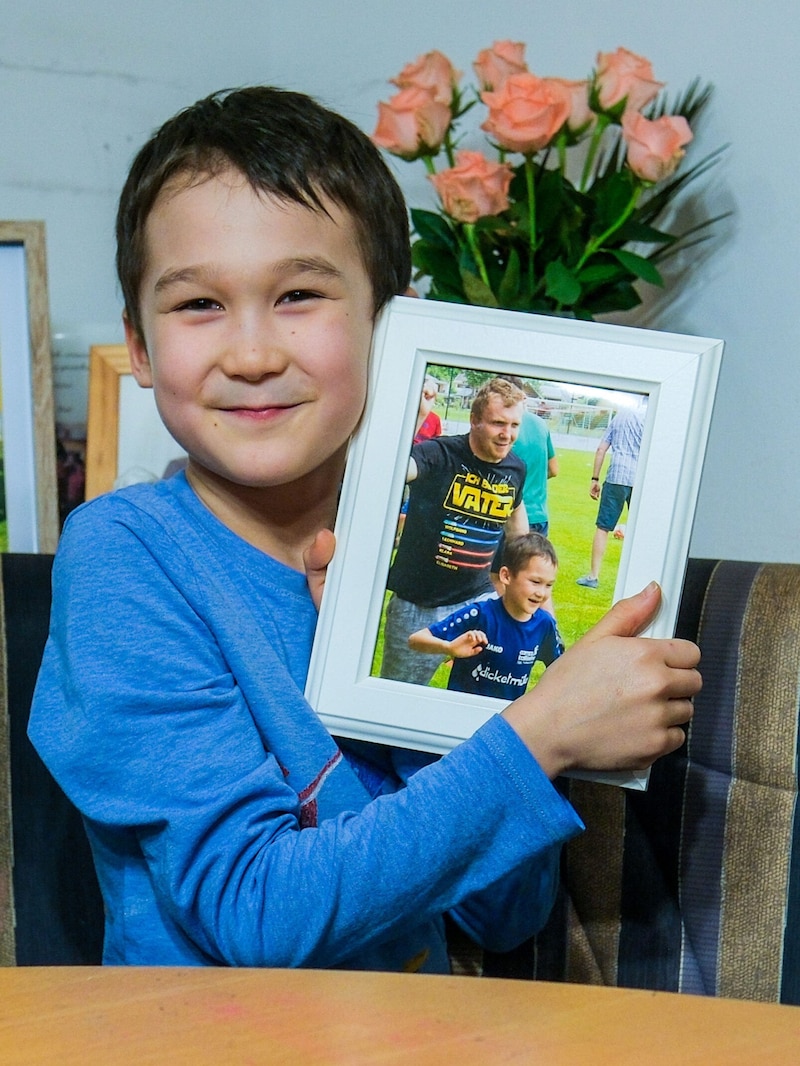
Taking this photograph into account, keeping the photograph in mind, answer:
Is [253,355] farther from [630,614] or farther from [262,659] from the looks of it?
[630,614]

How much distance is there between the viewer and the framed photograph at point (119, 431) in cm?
169

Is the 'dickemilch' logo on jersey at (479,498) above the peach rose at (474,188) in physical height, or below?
A: below

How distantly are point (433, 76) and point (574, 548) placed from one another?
864 mm

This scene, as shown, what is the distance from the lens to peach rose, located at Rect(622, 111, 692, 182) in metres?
1.36

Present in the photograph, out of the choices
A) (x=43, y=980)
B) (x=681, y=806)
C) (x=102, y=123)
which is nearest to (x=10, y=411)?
(x=102, y=123)

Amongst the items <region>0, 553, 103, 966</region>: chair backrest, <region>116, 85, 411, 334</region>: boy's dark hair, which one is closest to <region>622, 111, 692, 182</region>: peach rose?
<region>116, 85, 411, 334</region>: boy's dark hair

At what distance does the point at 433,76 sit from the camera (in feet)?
4.85

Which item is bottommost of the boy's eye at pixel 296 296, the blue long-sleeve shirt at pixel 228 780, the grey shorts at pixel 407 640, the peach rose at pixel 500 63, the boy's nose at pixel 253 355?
the blue long-sleeve shirt at pixel 228 780

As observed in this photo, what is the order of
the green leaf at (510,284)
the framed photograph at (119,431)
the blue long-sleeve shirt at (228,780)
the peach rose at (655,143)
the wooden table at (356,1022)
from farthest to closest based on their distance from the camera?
the framed photograph at (119,431), the green leaf at (510,284), the peach rose at (655,143), the blue long-sleeve shirt at (228,780), the wooden table at (356,1022)

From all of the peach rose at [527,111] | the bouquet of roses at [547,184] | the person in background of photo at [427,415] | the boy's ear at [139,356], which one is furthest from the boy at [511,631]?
the peach rose at [527,111]

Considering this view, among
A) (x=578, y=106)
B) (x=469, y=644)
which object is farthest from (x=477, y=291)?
(x=469, y=644)

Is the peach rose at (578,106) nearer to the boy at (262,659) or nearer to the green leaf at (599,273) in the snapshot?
the green leaf at (599,273)

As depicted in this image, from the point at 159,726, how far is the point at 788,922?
550 millimetres

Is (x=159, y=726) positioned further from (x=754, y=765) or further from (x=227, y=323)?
(x=754, y=765)
